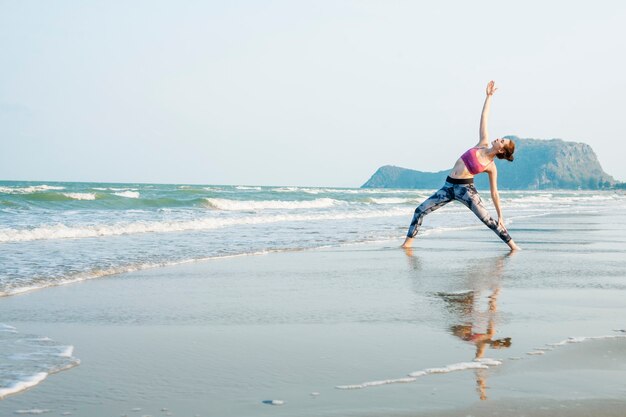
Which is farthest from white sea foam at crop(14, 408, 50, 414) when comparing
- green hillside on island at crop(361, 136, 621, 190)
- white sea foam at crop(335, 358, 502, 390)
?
green hillside on island at crop(361, 136, 621, 190)

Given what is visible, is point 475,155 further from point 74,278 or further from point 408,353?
point 408,353

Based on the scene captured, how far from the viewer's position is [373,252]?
32.4 ft

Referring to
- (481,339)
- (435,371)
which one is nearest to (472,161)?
(481,339)

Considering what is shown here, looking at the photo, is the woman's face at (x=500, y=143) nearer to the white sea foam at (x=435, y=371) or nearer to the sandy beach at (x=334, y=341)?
the sandy beach at (x=334, y=341)

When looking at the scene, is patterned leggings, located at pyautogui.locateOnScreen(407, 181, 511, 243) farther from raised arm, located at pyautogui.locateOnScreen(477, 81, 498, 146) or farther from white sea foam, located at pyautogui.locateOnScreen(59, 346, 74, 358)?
white sea foam, located at pyautogui.locateOnScreen(59, 346, 74, 358)

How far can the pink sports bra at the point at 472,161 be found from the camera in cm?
951

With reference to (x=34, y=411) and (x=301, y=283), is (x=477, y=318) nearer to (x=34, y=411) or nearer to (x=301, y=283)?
(x=301, y=283)

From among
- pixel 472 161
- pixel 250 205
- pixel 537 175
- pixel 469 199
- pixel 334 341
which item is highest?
pixel 537 175

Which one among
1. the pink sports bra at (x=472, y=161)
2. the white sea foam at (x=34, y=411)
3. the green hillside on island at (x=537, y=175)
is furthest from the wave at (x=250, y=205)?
the green hillside on island at (x=537, y=175)

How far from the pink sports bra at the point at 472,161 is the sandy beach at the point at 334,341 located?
211 cm

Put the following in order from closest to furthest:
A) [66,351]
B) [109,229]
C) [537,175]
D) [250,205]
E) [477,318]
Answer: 1. [66,351]
2. [477,318]
3. [109,229]
4. [250,205]
5. [537,175]

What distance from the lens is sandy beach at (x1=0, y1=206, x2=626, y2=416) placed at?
2.90m

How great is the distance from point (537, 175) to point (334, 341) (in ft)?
629

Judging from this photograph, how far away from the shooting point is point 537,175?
18625 centimetres
